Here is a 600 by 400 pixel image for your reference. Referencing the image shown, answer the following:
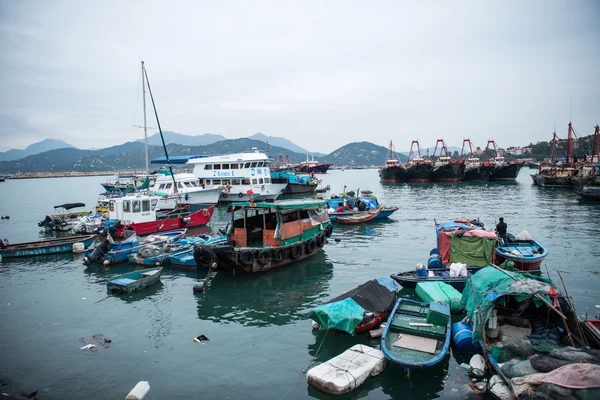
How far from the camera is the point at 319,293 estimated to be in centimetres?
1558

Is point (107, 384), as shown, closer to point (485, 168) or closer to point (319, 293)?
point (319, 293)

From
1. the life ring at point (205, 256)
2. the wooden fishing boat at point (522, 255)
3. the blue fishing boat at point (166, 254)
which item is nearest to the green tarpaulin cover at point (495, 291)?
the wooden fishing boat at point (522, 255)

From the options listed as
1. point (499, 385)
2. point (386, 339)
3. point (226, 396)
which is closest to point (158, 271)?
point (226, 396)

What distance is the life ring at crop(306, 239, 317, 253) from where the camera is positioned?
65.5 ft

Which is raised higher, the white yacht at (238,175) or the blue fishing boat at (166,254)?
the white yacht at (238,175)

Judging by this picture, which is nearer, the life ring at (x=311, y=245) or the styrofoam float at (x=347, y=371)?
the styrofoam float at (x=347, y=371)

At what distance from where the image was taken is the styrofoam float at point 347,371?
27.7ft

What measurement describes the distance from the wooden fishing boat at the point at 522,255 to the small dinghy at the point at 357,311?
21.8ft

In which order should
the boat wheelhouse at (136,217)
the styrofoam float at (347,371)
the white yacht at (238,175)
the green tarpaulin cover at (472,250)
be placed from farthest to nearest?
the white yacht at (238,175), the boat wheelhouse at (136,217), the green tarpaulin cover at (472,250), the styrofoam float at (347,371)

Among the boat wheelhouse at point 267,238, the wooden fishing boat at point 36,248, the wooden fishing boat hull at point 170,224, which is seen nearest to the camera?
the boat wheelhouse at point 267,238

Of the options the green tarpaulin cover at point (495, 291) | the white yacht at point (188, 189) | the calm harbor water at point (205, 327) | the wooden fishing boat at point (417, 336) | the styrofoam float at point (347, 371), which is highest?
the white yacht at point (188, 189)

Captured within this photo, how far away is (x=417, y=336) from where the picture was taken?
10.2 meters

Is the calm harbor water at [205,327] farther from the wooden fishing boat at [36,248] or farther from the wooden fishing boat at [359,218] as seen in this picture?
the wooden fishing boat at [359,218]

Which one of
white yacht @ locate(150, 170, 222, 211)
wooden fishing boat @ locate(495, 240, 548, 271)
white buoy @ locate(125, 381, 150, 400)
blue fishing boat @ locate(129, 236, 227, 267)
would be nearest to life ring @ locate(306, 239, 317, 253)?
blue fishing boat @ locate(129, 236, 227, 267)
